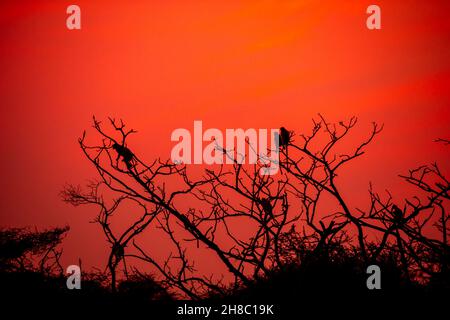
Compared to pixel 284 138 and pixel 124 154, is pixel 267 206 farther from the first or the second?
pixel 124 154


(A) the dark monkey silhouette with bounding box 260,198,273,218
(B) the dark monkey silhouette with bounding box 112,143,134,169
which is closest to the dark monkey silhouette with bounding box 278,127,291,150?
(A) the dark monkey silhouette with bounding box 260,198,273,218

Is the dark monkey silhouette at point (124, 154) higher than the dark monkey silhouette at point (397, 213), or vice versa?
the dark monkey silhouette at point (124, 154)

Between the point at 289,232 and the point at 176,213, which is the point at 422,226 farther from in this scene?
the point at 176,213

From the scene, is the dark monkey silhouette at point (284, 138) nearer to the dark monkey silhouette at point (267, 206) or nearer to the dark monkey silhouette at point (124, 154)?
the dark monkey silhouette at point (267, 206)

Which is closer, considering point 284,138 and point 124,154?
point 124,154

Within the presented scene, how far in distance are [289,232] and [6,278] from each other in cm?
380

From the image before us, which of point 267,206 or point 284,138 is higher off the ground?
point 284,138

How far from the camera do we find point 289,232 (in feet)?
19.3

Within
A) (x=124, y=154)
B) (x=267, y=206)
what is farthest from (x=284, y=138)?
(x=124, y=154)

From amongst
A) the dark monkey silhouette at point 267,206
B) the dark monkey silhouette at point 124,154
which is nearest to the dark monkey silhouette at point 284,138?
the dark monkey silhouette at point 267,206

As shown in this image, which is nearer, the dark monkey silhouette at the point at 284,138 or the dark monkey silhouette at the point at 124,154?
the dark monkey silhouette at the point at 124,154

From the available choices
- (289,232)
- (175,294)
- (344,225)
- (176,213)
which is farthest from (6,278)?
(344,225)
